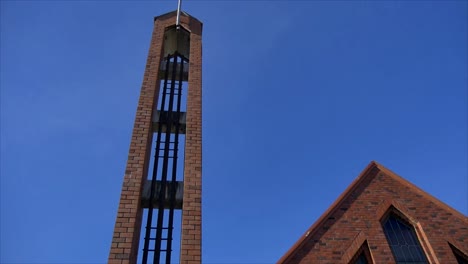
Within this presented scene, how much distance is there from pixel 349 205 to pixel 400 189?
6.17ft

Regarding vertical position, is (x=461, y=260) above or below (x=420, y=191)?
below

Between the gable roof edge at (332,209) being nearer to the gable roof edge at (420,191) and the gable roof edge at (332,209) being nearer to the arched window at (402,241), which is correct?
the gable roof edge at (420,191)

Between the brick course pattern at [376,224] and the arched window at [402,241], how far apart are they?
0.15 m

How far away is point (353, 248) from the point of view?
27.7 feet

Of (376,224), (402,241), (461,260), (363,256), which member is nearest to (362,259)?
(363,256)

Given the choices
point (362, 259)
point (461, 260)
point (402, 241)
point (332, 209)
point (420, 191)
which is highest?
point (420, 191)

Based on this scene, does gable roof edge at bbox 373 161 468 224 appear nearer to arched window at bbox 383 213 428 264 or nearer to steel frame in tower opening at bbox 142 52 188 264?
arched window at bbox 383 213 428 264

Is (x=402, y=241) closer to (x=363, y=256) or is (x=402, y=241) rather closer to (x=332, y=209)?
(x=363, y=256)

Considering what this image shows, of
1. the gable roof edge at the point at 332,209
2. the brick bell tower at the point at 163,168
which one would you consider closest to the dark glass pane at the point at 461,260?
the gable roof edge at the point at 332,209

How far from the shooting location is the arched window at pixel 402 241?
28.1 feet

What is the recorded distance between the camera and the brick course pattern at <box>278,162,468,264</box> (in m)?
8.34

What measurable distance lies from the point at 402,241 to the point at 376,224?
786mm

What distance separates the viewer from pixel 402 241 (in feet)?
29.5

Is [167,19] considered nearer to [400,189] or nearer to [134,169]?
[134,169]
